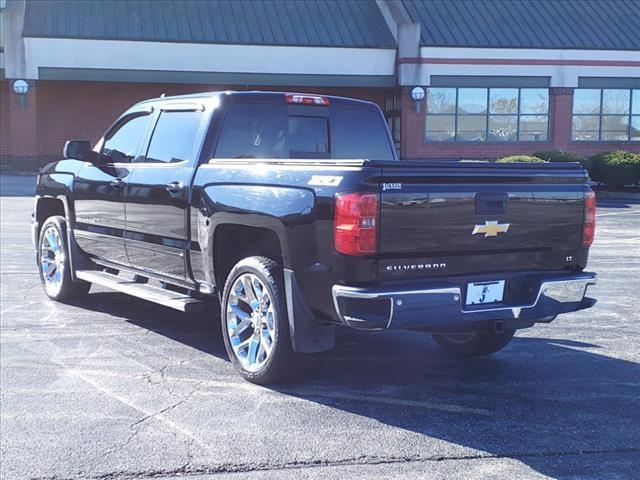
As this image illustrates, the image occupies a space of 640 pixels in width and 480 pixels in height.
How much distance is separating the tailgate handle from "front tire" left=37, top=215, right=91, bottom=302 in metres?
4.67

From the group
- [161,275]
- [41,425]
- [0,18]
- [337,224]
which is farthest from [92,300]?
[0,18]

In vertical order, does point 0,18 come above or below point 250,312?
above

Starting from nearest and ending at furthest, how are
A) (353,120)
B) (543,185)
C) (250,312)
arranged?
(543,185), (250,312), (353,120)

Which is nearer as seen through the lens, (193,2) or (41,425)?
(41,425)

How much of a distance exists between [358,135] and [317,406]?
9.30 ft

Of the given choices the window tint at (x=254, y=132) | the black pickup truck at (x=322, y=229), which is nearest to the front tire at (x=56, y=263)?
the black pickup truck at (x=322, y=229)

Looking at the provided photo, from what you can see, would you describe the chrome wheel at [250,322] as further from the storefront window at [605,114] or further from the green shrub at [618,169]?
the storefront window at [605,114]

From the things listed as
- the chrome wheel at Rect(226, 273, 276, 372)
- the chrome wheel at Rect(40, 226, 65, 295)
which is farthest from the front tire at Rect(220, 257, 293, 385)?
the chrome wheel at Rect(40, 226, 65, 295)

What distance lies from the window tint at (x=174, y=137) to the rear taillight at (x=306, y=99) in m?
0.78

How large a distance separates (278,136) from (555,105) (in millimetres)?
27109

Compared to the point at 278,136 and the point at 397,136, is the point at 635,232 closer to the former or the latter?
the point at 278,136

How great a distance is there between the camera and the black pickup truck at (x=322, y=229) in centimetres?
502

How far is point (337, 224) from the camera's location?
5.02 metres

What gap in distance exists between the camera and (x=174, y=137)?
6918 mm
